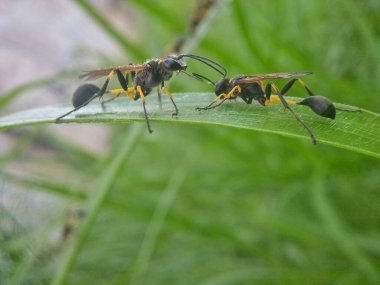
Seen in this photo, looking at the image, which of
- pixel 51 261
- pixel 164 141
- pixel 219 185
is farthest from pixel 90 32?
pixel 51 261

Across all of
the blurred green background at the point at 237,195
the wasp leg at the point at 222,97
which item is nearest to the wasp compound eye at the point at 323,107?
the wasp leg at the point at 222,97

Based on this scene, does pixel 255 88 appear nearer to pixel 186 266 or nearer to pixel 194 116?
pixel 194 116

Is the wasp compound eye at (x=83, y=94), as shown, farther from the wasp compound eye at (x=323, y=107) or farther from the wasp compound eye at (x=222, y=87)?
the wasp compound eye at (x=323, y=107)

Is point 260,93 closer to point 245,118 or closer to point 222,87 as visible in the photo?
point 222,87

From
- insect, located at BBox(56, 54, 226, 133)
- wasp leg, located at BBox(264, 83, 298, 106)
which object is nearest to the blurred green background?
insect, located at BBox(56, 54, 226, 133)

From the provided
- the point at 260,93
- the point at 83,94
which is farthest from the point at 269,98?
the point at 83,94
